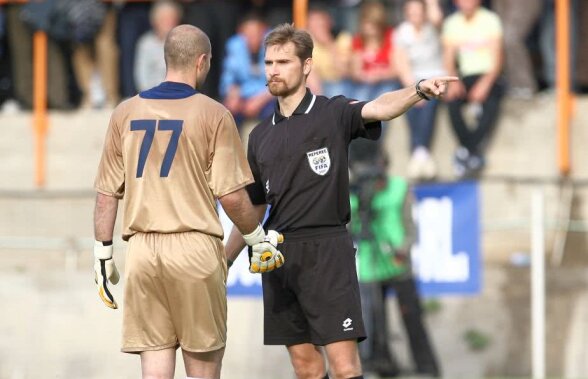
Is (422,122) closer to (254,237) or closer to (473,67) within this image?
(473,67)

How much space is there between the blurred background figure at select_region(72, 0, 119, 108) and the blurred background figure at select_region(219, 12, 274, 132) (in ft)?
4.39

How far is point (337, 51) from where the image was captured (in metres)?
14.9

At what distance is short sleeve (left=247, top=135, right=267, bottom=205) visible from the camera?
870 cm

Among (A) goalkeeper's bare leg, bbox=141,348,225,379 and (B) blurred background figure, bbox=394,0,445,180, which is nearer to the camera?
(A) goalkeeper's bare leg, bbox=141,348,225,379

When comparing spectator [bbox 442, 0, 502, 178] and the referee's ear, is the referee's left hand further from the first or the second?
spectator [bbox 442, 0, 502, 178]

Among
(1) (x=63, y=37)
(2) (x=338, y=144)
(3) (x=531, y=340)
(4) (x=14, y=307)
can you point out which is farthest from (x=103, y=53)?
(2) (x=338, y=144)

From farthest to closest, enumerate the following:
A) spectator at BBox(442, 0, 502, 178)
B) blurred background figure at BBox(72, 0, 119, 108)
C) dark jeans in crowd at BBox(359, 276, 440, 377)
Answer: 1. blurred background figure at BBox(72, 0, 119, 108)
2. spectator at BBox(442, 0, 502, 178)
3. dark jeans in crowd at BBox(359, 276, 440, 377)

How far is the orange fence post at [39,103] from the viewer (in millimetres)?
15860

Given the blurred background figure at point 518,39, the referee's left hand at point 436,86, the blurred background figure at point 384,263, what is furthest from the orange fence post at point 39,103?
the referee's left hand at point 436,86

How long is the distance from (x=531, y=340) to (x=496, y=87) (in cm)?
256

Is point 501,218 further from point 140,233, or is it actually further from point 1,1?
point 140,233

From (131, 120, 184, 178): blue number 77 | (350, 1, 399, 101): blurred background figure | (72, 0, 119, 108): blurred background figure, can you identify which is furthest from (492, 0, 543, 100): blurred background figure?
(131, 120, 184, 178): blue number 77

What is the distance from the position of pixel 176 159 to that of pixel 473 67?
7.26 m

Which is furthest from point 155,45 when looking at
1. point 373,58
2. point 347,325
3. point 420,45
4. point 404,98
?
point 404,98
